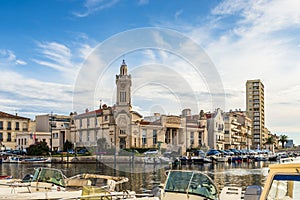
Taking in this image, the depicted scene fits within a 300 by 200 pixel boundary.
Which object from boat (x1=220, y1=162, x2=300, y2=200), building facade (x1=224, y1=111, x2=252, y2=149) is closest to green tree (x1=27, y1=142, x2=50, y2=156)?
building facade (x1=224, y1=111, x2=252, y2=149)

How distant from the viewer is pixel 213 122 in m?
153

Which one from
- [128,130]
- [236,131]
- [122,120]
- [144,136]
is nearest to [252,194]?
[144,136]

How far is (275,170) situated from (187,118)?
13441 centimetres

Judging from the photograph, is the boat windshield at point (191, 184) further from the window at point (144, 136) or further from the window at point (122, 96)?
the window at point (144, 136)

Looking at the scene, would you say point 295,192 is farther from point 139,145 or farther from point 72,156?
point 139,145

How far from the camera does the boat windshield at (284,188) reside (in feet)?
23.3

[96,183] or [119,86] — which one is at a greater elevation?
[119,86]

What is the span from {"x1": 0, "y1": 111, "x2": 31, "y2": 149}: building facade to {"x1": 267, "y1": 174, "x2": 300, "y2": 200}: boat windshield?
404ft

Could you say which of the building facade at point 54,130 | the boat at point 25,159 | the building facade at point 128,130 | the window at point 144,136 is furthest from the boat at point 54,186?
the building facade at point 54,130

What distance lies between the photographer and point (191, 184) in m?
13.1

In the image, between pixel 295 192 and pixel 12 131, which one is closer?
pixel 295 192

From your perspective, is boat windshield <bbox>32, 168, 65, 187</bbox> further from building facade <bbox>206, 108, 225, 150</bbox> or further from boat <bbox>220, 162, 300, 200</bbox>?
building facade <bbox>206, 108, 225, 150</bbox>

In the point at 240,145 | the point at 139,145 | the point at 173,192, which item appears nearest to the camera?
the point at 173,192

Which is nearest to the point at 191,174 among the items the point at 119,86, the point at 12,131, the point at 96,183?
the point at 96,183
